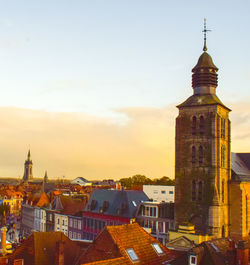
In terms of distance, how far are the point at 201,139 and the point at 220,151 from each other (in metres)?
3.19

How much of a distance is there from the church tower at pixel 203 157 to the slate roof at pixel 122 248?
22.7 meters

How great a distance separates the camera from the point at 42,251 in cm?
3244

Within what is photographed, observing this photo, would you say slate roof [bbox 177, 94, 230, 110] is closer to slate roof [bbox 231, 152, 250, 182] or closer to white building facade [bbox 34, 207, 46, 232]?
slate roof [bbox 231, 152, 250, 182]

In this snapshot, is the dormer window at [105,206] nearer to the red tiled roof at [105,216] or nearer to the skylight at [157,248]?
the red tiled roof at [105,216]

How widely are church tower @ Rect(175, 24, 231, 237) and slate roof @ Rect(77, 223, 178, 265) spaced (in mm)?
22669

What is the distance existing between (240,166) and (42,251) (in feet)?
131

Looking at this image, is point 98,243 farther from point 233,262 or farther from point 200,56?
point 200,56

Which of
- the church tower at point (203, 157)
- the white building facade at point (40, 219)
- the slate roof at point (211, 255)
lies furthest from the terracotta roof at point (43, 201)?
the slate roof at point (211, 255)

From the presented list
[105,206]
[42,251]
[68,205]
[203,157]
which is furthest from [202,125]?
[68,205]

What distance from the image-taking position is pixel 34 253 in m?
31.9

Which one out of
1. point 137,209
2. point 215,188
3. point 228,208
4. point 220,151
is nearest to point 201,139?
point 220,151

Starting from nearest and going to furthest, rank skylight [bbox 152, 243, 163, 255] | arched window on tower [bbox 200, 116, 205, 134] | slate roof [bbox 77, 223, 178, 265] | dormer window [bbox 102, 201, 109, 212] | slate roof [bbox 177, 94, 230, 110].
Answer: slate roof [bbox 77, 223, 178, 265], skylight [bbox 152, 243, 163, 255], slate roof [bbox 177, 94, 230, 110], arched window on tower [bbox 200, 116, 205, 134], dormer window [bbox 102, 201, 109, 212]

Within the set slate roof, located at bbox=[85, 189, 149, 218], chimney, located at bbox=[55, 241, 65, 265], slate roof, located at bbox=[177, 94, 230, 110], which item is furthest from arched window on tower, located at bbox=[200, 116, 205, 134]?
chimney, located at bbox=[55, 241, 65, 265]

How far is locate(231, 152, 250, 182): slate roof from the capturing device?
189 ft
